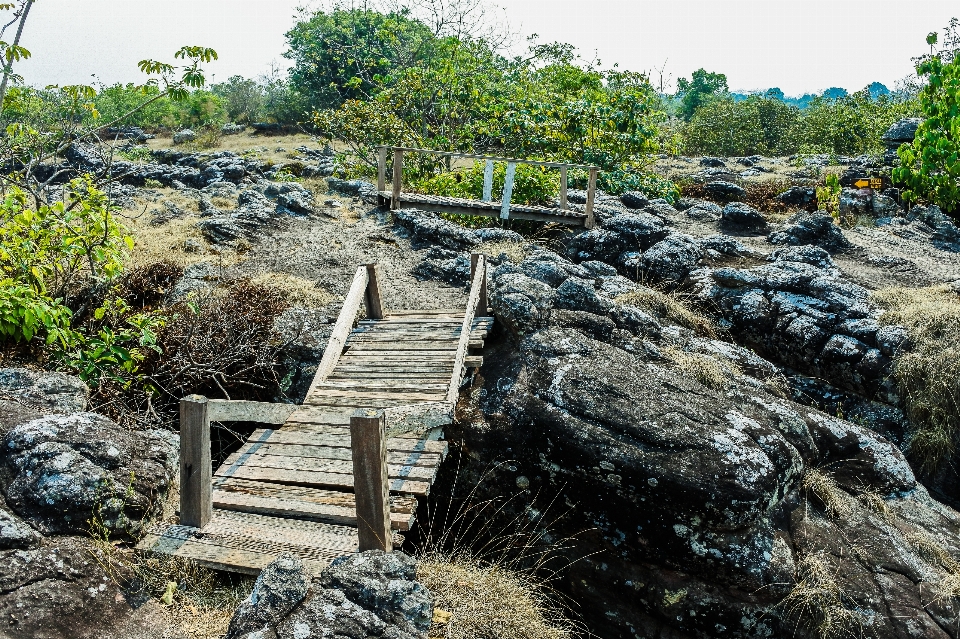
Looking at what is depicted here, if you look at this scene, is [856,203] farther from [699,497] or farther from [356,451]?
[356,451]

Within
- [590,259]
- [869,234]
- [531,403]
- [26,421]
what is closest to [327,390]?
[531,403]

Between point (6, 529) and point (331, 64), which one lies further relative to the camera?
point (331, 64)

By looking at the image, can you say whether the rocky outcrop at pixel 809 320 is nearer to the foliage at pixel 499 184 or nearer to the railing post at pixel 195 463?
the foliage at pixel 499 184

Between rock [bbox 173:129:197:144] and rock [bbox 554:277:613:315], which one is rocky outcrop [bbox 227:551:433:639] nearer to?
rock [bbox 554:277:613:315]

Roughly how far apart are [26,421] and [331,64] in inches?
1657

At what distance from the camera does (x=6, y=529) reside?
14.9ft

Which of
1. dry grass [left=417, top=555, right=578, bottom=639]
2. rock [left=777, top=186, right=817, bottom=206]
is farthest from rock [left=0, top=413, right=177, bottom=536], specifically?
rock [left=777, top=186, right=817, bottom=206]

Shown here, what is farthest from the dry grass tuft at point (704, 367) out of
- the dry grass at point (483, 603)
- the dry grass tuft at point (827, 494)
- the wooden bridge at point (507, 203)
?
the wooden bridge at point (507, 203)

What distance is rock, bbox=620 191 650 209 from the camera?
18.6 m

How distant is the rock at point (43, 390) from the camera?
6.06 metres

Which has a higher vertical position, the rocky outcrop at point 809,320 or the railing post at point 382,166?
the railing post at point 382,166

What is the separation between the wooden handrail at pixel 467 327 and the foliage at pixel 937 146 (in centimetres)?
1500

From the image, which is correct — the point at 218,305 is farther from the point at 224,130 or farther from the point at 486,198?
the point at 224,130

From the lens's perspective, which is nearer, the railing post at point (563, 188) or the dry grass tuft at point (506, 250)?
the dry grass tuft at point (506, 250)
